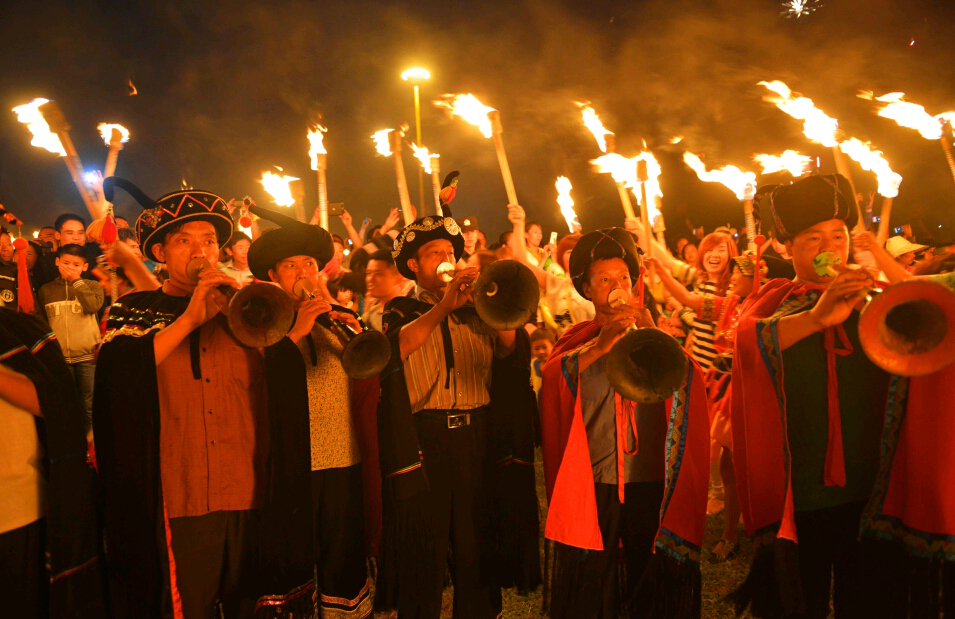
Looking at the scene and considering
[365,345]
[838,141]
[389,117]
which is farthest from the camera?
[389,117]

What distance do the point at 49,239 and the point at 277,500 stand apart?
29.3 ft

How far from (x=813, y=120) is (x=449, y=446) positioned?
14.8 feet

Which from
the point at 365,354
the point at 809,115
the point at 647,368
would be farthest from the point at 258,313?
the point at 809,115

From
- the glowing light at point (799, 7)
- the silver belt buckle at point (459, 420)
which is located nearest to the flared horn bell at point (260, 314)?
the silver belt buckle at point (459, 420)

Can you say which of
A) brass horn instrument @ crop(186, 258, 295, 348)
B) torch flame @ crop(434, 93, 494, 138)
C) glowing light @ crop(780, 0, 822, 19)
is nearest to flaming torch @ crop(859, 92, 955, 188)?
torch flame @ crop(434, 93, 494, 138)

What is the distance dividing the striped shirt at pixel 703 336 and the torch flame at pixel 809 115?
5.39ft

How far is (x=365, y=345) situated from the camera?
316 cm

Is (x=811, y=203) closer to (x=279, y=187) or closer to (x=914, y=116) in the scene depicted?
(x=914, y=116)

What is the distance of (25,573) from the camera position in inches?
103

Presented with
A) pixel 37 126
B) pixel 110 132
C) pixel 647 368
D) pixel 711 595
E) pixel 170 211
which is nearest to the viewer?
pixel 647 368

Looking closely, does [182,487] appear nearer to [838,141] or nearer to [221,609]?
[221,609]

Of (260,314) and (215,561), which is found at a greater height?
(260,314)

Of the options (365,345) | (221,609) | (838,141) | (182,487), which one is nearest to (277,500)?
(182,487)

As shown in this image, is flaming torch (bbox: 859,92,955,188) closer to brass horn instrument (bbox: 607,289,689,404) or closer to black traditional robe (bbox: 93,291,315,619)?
brass horn instrument (bbox: 607,289,689,404)
